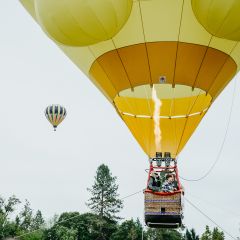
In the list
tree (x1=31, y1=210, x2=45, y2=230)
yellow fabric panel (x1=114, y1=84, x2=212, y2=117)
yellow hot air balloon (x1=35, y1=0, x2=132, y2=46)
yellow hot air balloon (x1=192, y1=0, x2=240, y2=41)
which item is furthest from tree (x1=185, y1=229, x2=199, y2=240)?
yellow hot air balloon (x1=35, y1=0, x2=132, y2=46)

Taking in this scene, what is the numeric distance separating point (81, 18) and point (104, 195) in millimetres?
38563

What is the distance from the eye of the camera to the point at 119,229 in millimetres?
39812

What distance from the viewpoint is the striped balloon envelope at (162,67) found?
5.91 m

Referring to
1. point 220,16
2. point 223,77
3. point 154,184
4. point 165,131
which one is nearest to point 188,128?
point 165,131

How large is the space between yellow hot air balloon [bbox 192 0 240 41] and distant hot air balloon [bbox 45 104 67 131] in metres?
15.3

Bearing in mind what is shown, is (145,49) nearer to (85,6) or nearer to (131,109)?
(131,109)

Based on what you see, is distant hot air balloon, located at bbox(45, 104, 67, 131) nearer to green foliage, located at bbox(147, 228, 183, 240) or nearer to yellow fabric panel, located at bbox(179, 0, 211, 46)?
yellow fabric panel, located at bbox(179, 0, 211, 46)

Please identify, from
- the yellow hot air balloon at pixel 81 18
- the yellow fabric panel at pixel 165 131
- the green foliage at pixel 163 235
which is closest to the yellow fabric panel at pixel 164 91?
the yellow fabric panel at pixel 165 131

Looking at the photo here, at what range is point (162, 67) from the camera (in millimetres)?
6402

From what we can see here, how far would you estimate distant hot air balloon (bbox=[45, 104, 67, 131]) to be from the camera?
65.8 feet

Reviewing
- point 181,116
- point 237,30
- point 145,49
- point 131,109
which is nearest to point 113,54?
point 145,49

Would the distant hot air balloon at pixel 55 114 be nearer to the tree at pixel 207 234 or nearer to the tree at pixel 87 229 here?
the tree at pixel 207 234

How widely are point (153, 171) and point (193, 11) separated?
2652 mm

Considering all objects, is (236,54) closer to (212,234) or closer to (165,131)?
(165,131)
